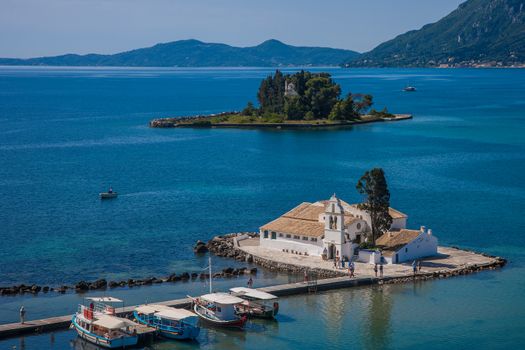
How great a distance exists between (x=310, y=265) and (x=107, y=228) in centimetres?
2176

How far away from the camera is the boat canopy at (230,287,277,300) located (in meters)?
46.3

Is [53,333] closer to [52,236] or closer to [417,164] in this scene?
[52,236]

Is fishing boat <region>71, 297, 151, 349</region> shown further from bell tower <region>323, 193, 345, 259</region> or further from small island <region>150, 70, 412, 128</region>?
small island <region>150, 70, 412, 128</region>

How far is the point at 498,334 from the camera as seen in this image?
43625mm

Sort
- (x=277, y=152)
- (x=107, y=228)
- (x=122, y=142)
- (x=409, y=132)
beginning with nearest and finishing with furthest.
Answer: (x=107, y=228)
(x=277, y=152)
(x=122, y=142)
(x=409, y=132)

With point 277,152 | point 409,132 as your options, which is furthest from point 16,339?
point 409,132

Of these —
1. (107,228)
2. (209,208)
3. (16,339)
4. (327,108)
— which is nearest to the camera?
(16,339)

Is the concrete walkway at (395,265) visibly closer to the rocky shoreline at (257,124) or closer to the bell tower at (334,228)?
the bell tower at (334,228)

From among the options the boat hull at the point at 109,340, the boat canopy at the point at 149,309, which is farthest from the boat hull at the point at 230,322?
the boat hull at the point at 109,340

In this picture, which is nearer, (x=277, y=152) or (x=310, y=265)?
(x=310, y=265)

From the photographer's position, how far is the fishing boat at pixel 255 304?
45625 millimetres

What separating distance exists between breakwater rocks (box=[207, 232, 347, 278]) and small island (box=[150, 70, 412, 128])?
8574cm

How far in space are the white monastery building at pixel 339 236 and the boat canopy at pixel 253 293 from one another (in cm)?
931

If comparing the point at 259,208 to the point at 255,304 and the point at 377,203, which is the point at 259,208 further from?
the point at 255,304
